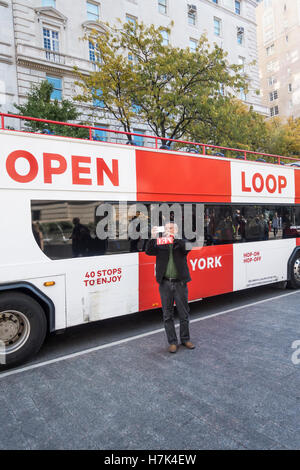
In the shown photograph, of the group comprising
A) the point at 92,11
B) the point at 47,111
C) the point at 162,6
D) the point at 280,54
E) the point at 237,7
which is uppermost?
the point at 280,54

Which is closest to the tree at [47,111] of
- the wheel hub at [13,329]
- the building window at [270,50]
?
the wheel hub at [13,329]

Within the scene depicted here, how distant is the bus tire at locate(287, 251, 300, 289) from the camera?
26.6 ft

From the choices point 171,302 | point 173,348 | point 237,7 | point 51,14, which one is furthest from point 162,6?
point 173,348

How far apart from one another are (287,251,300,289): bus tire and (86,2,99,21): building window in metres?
22.9

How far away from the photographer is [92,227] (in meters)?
4.78

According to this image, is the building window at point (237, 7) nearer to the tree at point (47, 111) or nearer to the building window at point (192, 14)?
the building window at point (192, 14)

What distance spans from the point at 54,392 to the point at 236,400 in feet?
6.51

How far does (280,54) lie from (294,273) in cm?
5294

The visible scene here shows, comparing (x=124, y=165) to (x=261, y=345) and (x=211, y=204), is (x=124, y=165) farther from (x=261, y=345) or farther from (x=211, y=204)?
(x=261, y=345)

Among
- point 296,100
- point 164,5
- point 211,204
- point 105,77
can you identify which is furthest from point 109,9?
point 296,100

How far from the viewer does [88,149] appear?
4.78 meters

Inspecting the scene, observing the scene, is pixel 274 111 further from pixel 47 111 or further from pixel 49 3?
pixel 47 111

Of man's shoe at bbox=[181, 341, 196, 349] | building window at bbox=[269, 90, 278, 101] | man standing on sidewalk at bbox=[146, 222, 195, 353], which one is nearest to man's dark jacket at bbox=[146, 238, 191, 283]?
man standing on sidewalk at bbox=[146, 222, 195, 353]

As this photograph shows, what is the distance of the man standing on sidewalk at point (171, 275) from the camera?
4.44m
